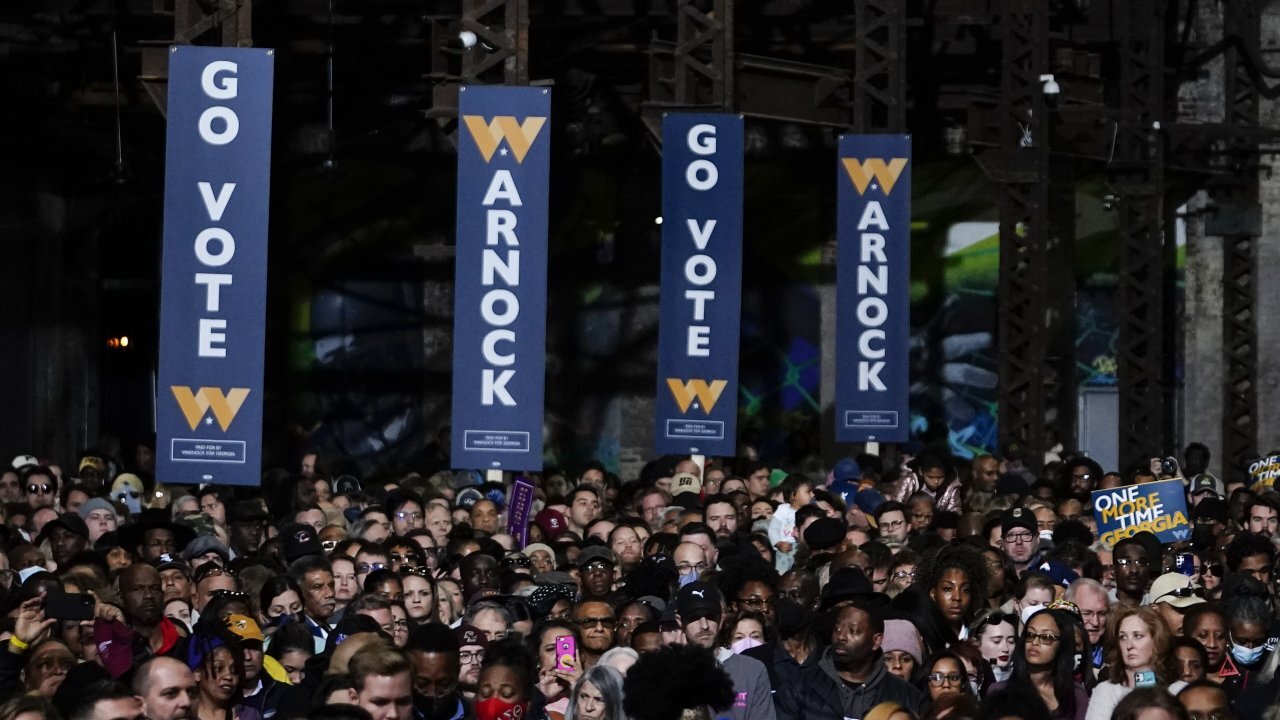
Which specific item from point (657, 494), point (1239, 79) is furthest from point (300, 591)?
point (1239, 79)

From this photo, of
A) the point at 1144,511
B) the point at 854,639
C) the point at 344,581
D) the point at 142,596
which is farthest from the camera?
the point at 1144,511

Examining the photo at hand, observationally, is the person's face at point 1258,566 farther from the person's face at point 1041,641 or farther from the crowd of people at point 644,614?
the person's face at point 1041,641

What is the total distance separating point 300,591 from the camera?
13.2 m

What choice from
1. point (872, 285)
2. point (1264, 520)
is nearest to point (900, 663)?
point (1264, 520)

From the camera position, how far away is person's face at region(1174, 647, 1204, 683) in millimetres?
10758

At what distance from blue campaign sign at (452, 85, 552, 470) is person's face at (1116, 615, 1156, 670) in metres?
8.12

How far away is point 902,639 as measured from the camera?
37.9 feet

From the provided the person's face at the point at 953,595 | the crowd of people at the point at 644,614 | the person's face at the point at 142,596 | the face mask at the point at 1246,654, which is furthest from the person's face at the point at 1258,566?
the person's face at the point at 142,596

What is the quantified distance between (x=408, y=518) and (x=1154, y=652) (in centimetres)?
825

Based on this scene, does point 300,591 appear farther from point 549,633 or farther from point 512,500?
point 512,500

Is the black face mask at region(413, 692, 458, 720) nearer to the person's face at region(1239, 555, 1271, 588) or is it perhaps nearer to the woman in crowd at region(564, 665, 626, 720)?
the woman in crowd at region(564, 665, 626, 720)

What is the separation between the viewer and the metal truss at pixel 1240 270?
33.2 meters

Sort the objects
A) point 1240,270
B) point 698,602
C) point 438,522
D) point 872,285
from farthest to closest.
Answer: point 1240,270 < point 872,285 < point 438,522 < point 698,602

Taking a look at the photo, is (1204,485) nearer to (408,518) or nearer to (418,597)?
(408,518)
